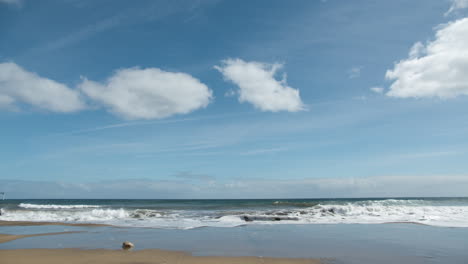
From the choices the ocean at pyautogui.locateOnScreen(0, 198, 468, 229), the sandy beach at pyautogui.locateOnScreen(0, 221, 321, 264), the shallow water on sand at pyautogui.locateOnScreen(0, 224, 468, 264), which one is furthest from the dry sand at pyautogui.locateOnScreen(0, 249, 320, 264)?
the ocean at pyautogui.locateOnScreen(0, 198, 468, 229)

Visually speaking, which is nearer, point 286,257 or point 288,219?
point 286,257

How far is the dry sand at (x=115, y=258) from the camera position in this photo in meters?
7.75

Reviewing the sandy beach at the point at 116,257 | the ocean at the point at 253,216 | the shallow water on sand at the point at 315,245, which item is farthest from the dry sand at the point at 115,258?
the ocean at the point at 253,216

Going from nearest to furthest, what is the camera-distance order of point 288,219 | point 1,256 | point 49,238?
point 1,256 < point 49,238 < point 288,219

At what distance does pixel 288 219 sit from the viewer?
19828 mm

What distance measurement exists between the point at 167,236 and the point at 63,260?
470 cm

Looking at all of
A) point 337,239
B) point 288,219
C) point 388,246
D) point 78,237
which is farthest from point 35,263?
point 288,219

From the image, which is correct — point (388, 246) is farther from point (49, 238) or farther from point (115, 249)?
point (49, 238)

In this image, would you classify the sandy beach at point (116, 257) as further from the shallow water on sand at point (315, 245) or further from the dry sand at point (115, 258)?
the shallow water on sand at point (315, 245)

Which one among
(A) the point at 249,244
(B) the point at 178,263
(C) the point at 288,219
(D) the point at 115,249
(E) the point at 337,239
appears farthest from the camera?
(C) the point at 288,219

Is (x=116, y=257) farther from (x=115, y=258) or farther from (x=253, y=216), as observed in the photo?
(x=253, y=216)

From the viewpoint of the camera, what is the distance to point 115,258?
26.7 feet

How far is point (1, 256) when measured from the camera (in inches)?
342

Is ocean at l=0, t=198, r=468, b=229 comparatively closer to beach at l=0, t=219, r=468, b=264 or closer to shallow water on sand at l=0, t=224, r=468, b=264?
shallow water on sand at l=0, t=224, r=468, b=264
